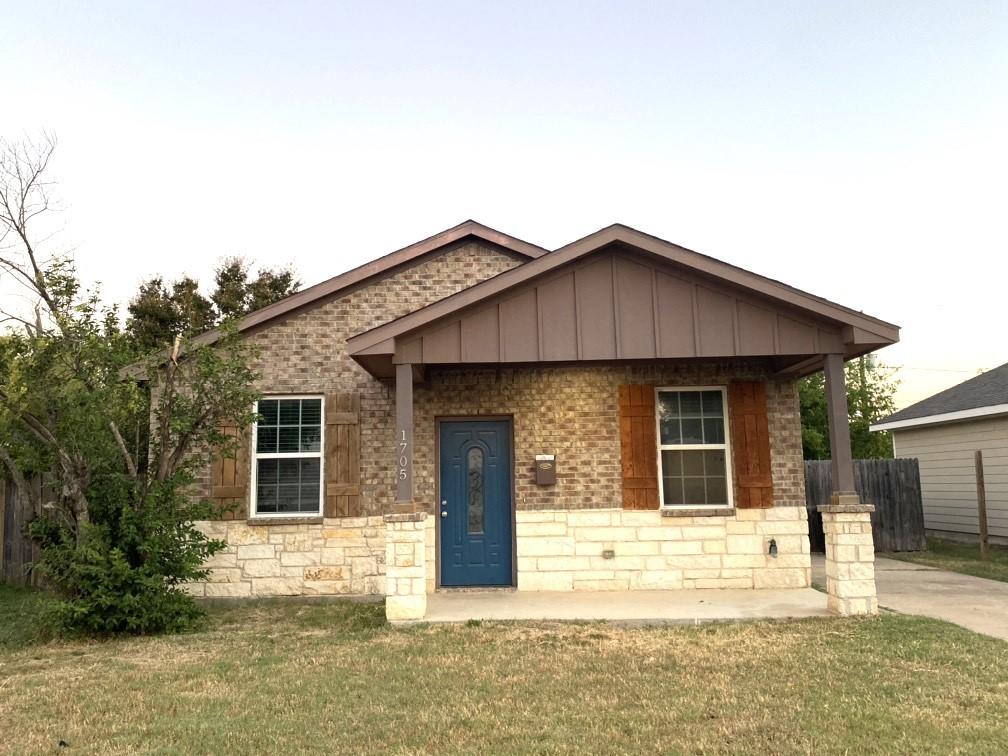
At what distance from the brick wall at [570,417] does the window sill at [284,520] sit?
1.27 metres

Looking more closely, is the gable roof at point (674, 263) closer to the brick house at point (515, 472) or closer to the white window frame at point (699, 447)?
the brick house at point (515, 472)

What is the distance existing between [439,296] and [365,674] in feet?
17.4

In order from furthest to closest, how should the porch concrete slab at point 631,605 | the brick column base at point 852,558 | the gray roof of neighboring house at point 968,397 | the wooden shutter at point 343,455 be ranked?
the gray roof of neighboring house at point 968,397
the wooden shutter at point 343,455
the porch concrete slab at point 631,605
the brick column base at point 852,558

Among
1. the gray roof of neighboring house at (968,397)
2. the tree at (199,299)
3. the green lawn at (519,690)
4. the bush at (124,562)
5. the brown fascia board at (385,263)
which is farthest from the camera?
the tree at (199,299)

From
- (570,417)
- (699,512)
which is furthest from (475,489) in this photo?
(699,512)

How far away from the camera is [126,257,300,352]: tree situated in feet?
67.4

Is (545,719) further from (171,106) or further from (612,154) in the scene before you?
(171,106)

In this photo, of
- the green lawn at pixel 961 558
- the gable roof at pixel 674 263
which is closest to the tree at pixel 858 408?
the green lawn at pixel 961 558

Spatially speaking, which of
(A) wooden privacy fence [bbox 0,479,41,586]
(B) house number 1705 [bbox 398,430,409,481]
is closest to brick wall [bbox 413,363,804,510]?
(B) house number 1705 [bbox 398,430,409,481]

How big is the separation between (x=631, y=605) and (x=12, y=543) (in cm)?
951

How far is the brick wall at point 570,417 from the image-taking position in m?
8.73

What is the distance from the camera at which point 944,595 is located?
831cm

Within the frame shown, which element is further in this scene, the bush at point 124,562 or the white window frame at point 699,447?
the white window frame at point 699,447

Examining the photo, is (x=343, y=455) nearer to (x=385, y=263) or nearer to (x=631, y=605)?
(x=385, y=263)
